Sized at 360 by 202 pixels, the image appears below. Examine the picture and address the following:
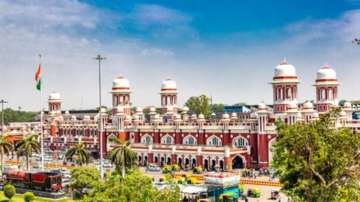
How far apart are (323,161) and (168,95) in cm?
5965

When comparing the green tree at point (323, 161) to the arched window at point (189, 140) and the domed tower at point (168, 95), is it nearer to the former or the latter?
the arched window at point (189, 140)

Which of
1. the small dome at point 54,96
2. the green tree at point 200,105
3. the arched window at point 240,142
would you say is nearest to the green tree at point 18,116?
the small dome at point 54,96

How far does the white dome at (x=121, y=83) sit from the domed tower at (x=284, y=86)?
88.2ft

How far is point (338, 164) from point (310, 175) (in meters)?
1.34

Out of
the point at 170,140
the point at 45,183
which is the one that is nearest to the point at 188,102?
the point at 170,140

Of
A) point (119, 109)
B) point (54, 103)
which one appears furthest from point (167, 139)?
point (54, 103)

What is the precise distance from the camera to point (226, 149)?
2381 inches

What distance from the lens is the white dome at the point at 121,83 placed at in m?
79.8

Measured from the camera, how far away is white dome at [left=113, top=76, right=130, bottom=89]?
79812mm

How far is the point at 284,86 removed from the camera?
203 feet

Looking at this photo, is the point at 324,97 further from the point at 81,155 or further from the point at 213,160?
the point at 81,155

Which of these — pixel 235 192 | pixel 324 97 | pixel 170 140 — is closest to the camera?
pixel 235 192

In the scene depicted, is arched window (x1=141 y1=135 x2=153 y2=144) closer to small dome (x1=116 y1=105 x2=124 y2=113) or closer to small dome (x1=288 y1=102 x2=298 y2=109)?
small dome (x1=116 y1=105 x2=124 y2=113)

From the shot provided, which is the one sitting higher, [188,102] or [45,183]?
[188,102]
